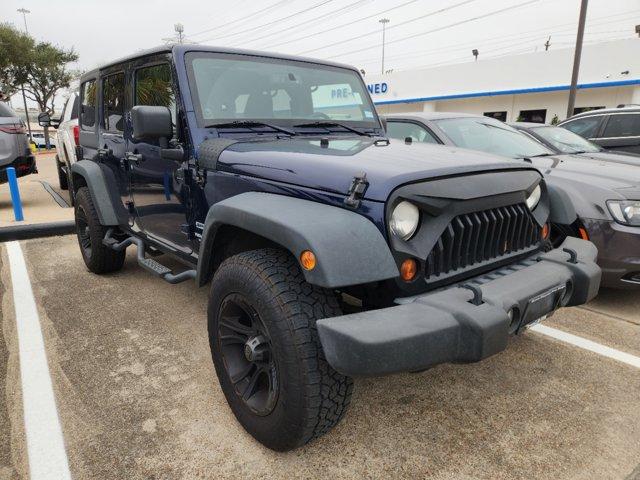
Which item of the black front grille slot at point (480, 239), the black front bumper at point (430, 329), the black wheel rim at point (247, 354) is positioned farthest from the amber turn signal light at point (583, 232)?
the black wheel rim at point (247, 354)

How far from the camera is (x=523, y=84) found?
2173cm

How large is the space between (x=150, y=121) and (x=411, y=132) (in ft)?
10.0

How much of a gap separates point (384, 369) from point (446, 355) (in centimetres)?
25

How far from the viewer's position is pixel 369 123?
11.5 feet

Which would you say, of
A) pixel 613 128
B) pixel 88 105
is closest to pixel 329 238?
pixel 88 105

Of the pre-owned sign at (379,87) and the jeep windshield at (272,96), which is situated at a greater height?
the pre-owned sign at (379,87)

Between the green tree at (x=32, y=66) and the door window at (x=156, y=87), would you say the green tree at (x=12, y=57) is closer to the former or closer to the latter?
the green tree at (x=32, y=66)

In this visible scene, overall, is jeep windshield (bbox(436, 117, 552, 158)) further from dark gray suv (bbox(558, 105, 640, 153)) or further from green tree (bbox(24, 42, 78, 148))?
green tree (bbox(24, 42, 78, 148))

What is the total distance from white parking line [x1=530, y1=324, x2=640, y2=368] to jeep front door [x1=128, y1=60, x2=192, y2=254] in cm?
241

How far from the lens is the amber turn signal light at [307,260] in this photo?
1722mm

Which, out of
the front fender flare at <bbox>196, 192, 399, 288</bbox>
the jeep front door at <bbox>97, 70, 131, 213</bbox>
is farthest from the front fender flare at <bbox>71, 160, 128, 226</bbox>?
the front fender flare at <bbox>196, 192, 399, 288</bbox>

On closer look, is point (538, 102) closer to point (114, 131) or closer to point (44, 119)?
point (44, 119)

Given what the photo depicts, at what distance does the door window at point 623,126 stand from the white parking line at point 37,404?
7.91m

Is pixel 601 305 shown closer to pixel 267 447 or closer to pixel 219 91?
pixel 267 447
